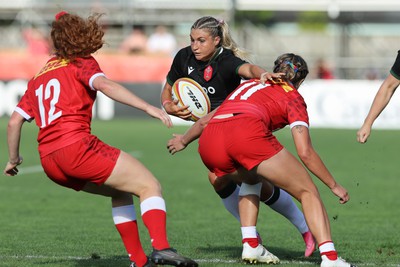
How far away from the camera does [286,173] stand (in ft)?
23.0

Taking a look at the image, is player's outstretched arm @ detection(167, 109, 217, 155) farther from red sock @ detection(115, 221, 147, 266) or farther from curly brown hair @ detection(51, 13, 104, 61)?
curly brown hair @ detection(51, 13, 104, 61)

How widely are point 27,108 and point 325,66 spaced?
23584 mm

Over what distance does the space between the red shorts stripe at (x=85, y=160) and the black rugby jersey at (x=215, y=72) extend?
1760mm

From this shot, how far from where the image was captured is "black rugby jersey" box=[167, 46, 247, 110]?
26.5 feet

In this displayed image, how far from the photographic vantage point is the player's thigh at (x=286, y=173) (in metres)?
7.00

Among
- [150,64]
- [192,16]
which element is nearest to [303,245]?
[150,64]

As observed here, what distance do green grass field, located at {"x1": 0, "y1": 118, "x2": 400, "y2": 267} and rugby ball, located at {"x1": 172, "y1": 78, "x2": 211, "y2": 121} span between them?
122 centimetres

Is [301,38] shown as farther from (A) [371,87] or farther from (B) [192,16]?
(A) [371,87]

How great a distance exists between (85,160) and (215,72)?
1951 mm

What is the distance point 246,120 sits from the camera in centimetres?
713

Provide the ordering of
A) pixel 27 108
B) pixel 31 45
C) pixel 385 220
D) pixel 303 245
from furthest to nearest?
pixel 31 45 < pixel 385 220 < pixel 303 245 < pixel 27 108

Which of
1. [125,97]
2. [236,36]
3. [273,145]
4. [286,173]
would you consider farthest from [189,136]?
[236,36]

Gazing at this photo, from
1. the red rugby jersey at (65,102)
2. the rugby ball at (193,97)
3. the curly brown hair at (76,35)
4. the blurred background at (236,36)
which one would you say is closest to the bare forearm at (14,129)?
the red rugby jersey at (65,102)

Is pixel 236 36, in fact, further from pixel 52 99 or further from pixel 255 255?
pixel 52 99
